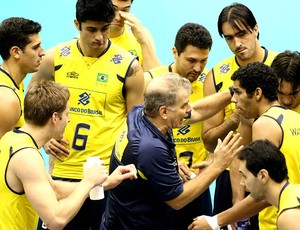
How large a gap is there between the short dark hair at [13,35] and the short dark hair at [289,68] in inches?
81.3

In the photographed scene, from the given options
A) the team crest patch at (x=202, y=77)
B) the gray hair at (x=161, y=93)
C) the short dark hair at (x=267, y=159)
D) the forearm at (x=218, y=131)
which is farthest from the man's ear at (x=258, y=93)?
the team crest patch at (x=202, y=77)

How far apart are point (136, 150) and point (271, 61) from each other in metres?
1.94

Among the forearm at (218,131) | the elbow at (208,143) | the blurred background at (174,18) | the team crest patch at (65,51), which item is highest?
the team crest patch at (65,51)

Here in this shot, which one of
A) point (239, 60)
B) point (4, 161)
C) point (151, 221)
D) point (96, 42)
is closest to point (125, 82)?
point (96, 42)

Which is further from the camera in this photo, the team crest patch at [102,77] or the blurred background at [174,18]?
the blurred background at [174,18]

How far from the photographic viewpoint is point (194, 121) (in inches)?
320

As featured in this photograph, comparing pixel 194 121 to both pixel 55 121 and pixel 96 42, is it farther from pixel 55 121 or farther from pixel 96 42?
pixel 55 121

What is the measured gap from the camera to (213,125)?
8.38 m

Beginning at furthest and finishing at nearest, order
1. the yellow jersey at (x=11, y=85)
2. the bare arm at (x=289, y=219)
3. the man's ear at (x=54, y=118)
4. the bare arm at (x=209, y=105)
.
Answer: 1. the bare arm at (x=209, y=105)
2. the yellow jersey at (x=11, y=85)
3. the man's ear at (x=54, y=118)
4. the bare arm at (x=289, y=219)

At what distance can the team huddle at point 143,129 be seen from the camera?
636cm

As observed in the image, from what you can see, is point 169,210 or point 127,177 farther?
point 169,210

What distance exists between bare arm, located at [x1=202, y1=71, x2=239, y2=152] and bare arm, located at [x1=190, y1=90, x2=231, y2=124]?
24 cm

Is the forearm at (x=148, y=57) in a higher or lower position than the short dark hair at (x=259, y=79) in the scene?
lower

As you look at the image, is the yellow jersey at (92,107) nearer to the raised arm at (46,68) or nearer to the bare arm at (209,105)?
the raised arm at (46,68)
